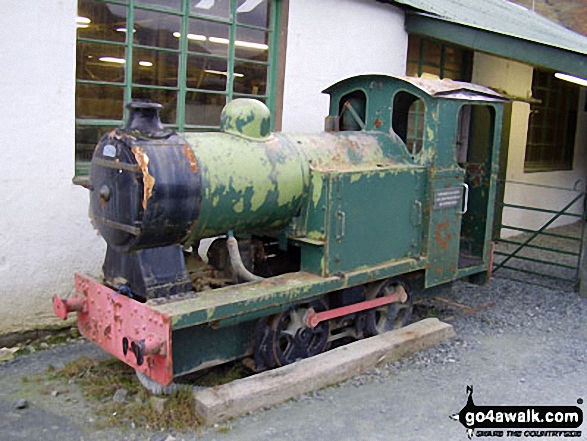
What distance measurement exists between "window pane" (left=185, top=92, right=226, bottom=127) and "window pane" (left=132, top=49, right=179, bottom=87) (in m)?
0.25

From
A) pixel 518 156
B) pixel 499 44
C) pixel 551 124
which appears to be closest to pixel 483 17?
pixel 518 156

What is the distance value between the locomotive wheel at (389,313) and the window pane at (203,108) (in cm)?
236

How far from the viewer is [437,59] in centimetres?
947

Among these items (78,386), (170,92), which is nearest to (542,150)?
(170,92)

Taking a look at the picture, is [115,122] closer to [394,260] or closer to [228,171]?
[228,171]

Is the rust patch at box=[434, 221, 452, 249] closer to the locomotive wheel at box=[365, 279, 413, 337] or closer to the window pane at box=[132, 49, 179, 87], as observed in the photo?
the locomotive wheel at box=[365, 279, 413, 337]

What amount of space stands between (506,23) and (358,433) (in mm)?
7645

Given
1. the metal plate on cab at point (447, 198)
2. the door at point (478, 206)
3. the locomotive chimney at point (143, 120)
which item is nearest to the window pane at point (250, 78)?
the door at point (478, 206)

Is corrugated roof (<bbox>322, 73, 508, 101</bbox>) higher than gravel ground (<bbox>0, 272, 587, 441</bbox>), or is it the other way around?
corrugated roof (<bbox>322, 73, 508, 101</bbox>)

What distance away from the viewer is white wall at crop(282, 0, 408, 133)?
23.4 feet

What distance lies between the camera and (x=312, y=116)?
24.2ft

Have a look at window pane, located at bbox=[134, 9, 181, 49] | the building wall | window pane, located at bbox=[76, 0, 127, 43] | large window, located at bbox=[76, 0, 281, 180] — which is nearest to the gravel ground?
large window, located at bbox=[76, 0, 281, 180]

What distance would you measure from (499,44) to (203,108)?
11.0 ft

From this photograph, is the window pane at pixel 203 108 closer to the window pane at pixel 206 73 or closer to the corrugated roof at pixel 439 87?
the window pane at pixel 206 73
